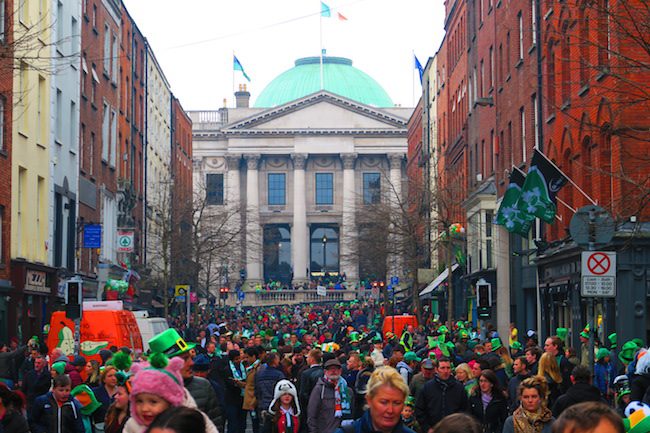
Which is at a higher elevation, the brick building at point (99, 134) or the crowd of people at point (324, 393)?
the brick building at point (99, 134)

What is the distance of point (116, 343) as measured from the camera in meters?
23.4

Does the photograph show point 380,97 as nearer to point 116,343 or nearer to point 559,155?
point 559,155

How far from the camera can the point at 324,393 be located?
570 inches

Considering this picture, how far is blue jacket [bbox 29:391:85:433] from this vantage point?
492 inches

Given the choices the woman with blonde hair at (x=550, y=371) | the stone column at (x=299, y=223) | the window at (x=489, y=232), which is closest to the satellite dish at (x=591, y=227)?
the woman with blonde hair at (x=550, y=371)

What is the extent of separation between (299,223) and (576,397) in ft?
362

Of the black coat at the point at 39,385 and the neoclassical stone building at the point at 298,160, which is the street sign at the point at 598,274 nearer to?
the black coat at the point at 39,385

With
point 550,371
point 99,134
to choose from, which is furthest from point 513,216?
point 99,134

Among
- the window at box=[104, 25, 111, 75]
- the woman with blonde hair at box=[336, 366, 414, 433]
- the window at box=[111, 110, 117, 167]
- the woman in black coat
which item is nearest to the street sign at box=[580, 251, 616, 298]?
the woman in black coat

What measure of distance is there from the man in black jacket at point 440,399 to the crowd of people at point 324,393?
0.04 ft

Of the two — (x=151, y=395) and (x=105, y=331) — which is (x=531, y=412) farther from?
(x=105, y=331)

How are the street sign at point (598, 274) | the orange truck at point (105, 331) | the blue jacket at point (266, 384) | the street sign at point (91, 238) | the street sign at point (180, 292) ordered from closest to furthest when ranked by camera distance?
the street sign at point (598, 274)
the blue jacket at point (266, 384)
the orange truck at point (105, 331)
the street sign at point (91, 238)
the street sign at point (180, 292)

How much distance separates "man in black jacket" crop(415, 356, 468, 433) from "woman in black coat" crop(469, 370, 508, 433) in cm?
45

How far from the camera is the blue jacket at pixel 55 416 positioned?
12.5m
